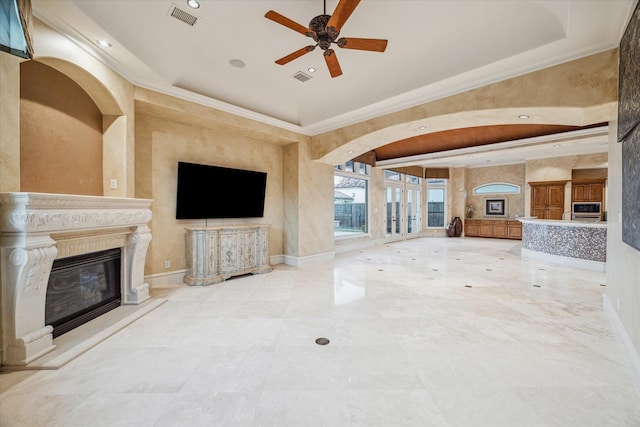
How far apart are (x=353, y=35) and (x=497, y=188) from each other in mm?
10278

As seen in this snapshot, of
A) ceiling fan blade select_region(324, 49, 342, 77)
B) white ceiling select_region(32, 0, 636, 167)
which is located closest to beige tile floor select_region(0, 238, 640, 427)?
ceiling fan blade select_region(324, 49, 342, 77)

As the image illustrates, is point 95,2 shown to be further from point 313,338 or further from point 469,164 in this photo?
point 469,164

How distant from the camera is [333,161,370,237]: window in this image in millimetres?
7711

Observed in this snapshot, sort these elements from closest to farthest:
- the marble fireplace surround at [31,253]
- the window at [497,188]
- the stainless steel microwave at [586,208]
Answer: the marble fireplace surround at [31,253]
the stainless steel microwave at [586,208]
the window at [497,188]

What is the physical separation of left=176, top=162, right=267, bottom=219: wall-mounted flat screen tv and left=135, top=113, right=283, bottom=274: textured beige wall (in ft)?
0.42

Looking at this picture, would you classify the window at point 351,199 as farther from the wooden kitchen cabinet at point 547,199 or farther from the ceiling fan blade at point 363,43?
the wooden kitchen cabinet at point 547,199

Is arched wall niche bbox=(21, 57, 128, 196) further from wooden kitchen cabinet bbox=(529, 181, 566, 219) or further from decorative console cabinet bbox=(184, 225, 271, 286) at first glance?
wooden kitchen cabinet bbox=(529, 181, 566, 219)

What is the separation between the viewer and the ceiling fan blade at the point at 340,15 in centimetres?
201

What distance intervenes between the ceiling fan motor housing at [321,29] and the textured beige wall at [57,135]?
9.19 ft

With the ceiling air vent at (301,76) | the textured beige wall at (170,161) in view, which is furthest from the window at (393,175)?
the ceiling air vent at (301,76)

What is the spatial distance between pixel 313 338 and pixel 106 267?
264 centimetres

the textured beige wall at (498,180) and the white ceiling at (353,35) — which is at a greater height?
the white ceiling at (353,35)

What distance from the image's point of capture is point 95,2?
2412mm

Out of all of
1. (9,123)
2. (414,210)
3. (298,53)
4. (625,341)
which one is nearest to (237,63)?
(298,53)
